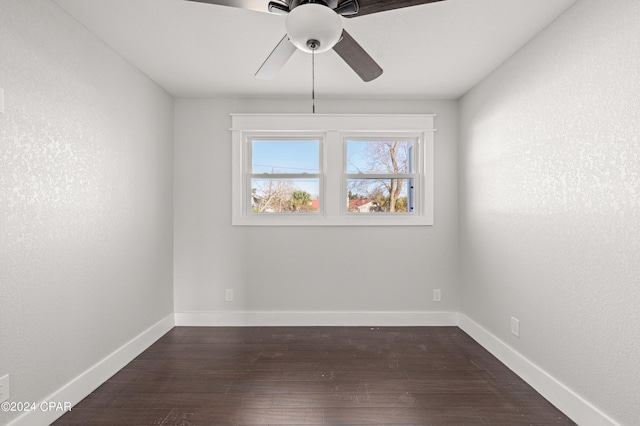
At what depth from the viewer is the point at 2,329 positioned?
1736mm

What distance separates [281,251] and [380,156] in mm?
1471

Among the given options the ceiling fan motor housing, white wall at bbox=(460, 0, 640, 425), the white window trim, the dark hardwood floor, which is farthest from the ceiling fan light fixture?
the white window trim

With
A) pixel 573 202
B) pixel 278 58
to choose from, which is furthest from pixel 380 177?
pixel 278 58

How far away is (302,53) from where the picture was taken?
267 cm

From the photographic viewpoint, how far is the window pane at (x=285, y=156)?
3.86 metres

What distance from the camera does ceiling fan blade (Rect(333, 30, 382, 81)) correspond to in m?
1.83

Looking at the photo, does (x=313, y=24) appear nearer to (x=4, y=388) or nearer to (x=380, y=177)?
(x=4, y=388)

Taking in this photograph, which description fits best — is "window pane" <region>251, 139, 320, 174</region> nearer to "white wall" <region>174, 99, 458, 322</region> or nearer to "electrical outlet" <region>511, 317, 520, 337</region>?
"white wall" <region>174, 99, 458, 322</region>

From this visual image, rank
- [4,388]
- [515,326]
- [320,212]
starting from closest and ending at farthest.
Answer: [4,388]
[515,326]
[320,212]

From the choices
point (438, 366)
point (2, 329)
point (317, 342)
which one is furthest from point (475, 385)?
point (2, 329)

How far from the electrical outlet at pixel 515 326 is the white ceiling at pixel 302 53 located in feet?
6.52

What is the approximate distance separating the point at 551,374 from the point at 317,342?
1788 mm

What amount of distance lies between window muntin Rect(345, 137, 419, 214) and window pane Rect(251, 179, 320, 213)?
39 cm

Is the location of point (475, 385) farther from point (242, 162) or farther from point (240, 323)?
point (242, 162)
